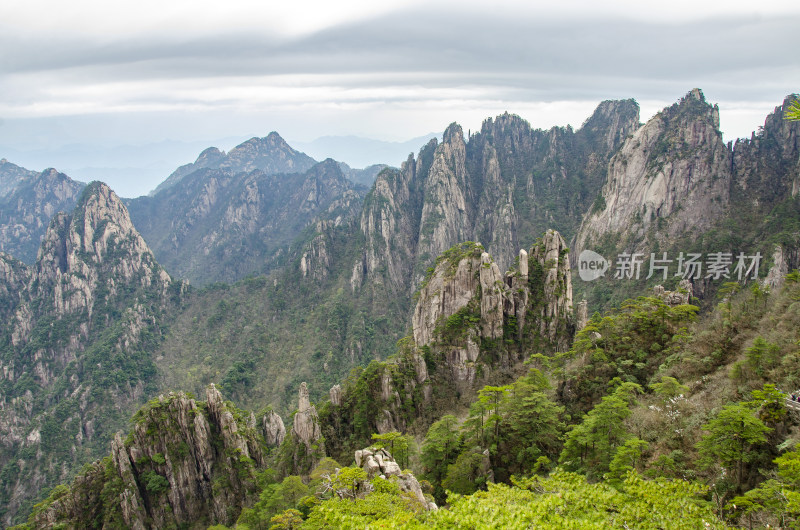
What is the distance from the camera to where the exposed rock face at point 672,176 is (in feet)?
365

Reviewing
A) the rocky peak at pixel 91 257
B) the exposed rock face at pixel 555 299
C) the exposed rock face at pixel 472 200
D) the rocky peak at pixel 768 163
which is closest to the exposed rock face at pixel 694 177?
the rocky peak at pixel 768 163

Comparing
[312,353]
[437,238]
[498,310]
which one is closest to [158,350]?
[312,353]

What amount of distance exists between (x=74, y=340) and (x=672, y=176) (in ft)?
570

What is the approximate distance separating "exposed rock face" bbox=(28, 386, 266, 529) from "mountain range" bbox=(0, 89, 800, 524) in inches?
43.8

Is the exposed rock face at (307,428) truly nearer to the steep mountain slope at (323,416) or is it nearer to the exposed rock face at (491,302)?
the steep mountain slope at (323,416)

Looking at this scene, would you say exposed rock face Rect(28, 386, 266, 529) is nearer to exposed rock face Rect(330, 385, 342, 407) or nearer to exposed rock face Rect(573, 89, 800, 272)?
exposed rock face Rect(330, 385, 342, 407)

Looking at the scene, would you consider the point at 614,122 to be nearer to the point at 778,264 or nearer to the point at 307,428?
the point at 778,264

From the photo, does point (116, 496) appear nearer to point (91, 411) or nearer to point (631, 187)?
point (91, 411)

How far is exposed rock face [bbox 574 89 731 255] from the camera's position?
11131 centimetres

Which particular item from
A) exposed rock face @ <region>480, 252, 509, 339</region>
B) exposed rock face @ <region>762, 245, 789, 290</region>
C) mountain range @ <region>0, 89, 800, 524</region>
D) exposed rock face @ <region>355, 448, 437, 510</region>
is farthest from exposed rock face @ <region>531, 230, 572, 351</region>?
exposed rock face @ <region>762, 245, 789, 290</region>

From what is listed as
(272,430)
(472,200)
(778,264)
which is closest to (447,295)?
(272,430)

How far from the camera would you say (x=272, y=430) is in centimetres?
6631

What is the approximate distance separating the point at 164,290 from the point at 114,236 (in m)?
25.6

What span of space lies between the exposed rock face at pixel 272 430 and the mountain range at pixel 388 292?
2.82 ft
